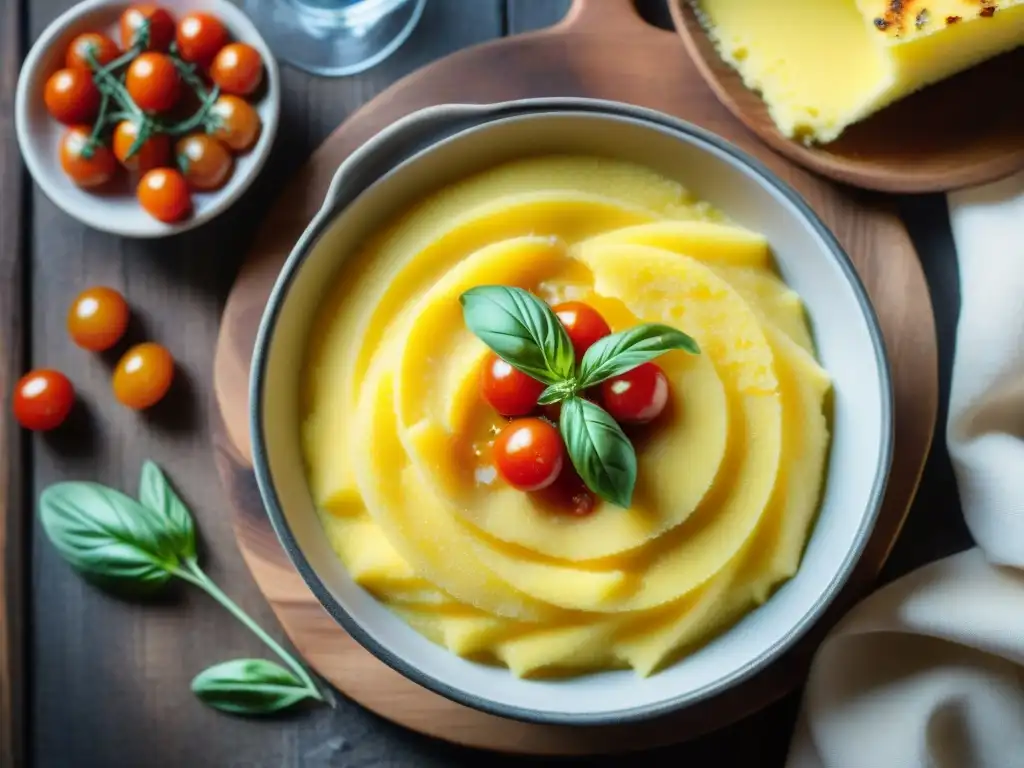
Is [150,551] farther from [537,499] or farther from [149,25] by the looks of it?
[149,25]

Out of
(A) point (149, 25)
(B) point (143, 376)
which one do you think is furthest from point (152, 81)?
(B) point (143, 376)

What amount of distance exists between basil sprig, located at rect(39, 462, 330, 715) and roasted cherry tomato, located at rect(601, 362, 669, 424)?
991mm

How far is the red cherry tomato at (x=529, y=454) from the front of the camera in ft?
6.02

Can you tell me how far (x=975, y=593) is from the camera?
219cm

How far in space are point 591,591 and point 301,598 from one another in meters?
0.66

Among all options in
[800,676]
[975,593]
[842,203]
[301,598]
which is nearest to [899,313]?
[842,203]

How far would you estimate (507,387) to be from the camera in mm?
1897

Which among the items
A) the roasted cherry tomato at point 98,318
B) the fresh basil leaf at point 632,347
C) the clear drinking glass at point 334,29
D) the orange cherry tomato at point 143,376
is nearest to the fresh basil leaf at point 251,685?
the orange cherry tomato at point 143,376

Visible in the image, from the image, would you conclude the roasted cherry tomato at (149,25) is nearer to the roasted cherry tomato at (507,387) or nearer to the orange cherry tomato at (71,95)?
the orange cherry tomato at (71,95)

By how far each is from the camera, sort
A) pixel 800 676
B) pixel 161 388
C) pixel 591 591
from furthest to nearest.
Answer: pixel 161 388 → pixel 800 676 → pixel 591 591

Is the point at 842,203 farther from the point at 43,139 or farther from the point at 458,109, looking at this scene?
the point at 43,139

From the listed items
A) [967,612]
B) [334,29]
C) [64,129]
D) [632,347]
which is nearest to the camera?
[632,347]

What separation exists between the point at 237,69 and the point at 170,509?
964 mm

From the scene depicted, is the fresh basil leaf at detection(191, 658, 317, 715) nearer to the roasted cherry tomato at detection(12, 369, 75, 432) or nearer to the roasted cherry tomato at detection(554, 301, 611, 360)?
the roasted cherry tomato at detection(12, 369, 75, 432)
